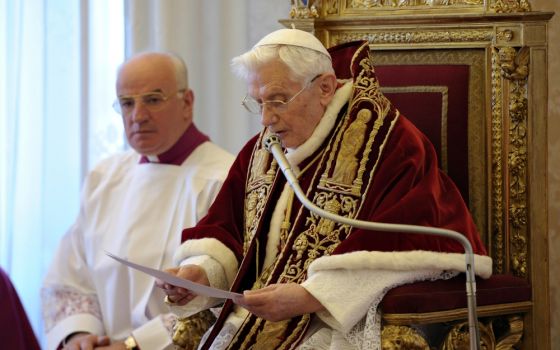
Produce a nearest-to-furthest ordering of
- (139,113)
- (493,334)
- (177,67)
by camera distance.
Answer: (493,334)
(139,113)
(177,67)

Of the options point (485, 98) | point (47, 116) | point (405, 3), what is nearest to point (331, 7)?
point (405, 3)

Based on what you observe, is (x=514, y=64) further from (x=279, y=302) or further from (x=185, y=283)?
(x=185, y=283)

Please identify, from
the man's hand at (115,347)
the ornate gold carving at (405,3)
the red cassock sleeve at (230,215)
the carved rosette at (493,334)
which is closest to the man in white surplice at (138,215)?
the man's hand at (115,347)

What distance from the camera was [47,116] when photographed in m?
5.36

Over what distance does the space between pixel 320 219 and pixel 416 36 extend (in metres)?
0.95

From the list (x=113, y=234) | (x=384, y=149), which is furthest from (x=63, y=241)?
(x=384, y=149)

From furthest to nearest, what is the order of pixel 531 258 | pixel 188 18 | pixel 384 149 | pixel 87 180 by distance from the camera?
1. pixel 188 18
2. pixel 87 180
3. pixel 531 258
4. pixel 384 149

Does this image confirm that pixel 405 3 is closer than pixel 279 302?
No

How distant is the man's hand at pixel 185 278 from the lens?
3178mm

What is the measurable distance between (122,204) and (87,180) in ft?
0.78

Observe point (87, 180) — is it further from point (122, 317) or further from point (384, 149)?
point (384, 149)

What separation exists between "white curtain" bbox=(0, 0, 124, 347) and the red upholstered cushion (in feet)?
8.99

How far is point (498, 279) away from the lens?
321 centimetres

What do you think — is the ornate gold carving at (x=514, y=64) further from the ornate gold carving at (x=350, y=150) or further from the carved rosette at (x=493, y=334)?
the carved rosette at (x=493, y=334)
